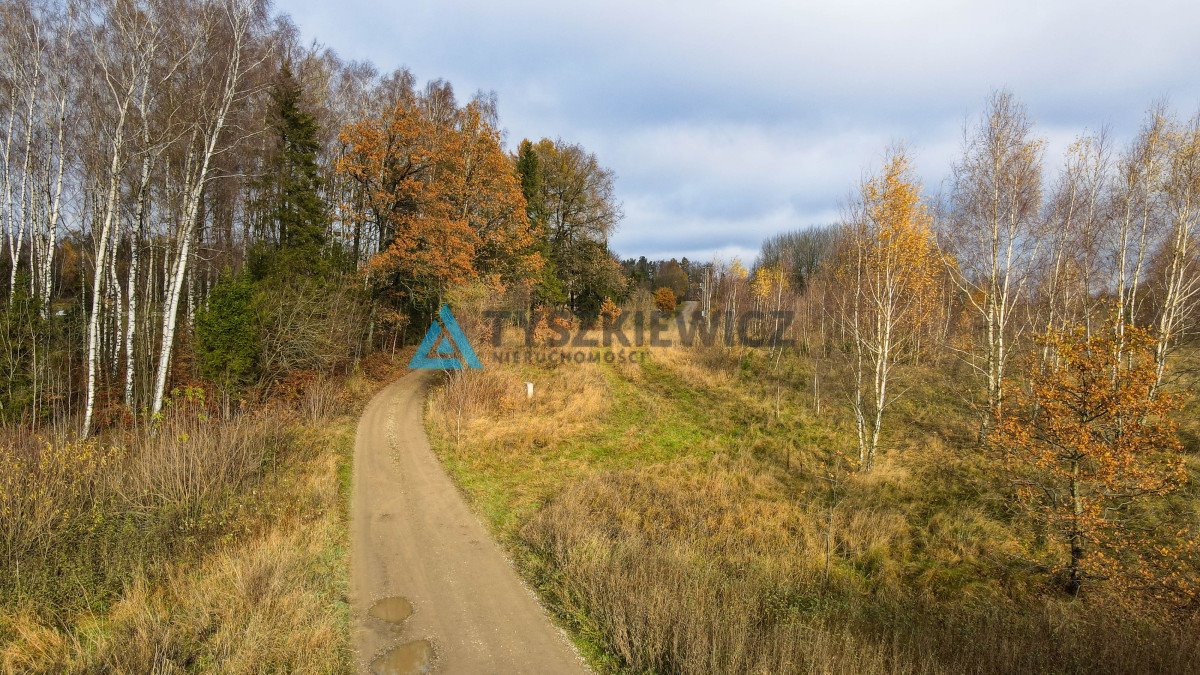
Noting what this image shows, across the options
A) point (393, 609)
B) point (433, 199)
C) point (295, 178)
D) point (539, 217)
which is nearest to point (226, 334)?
point (295, 178)

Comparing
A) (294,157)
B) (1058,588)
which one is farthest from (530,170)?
(1058,588)

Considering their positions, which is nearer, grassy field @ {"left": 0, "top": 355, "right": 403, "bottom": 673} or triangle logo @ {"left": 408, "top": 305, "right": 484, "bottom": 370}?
grassy field @ {"left": 0, "top": 355, "right": 403, "bottom": 673}

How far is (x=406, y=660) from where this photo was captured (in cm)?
575

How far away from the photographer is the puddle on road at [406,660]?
559cm

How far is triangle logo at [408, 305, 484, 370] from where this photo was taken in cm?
1867

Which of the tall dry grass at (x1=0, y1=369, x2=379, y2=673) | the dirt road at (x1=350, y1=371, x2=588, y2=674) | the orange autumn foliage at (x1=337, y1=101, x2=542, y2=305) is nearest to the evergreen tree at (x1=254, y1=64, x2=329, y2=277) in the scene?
the orange autumn foliage at (x1=337, y1=101, x2=542, y2=305)

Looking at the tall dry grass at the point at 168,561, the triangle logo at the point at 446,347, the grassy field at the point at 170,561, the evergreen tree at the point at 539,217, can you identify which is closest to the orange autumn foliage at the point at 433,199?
the triangle logo at the point at 446,347

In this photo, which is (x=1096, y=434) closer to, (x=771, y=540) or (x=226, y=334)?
(x=771, y=540)

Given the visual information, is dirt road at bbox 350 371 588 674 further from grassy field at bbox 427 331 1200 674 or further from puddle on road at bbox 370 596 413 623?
grassy field at bbox 427 331 1200 674

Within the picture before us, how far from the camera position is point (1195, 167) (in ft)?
43.2

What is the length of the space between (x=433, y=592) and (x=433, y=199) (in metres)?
18.3

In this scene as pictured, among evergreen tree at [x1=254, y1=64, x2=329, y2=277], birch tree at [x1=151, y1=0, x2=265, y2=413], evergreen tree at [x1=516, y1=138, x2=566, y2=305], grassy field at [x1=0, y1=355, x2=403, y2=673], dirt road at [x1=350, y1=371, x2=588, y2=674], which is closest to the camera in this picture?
grassy field at [x1=0, y1=355, x2=403, y2=673]

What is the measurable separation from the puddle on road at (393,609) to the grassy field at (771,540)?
6.66ft

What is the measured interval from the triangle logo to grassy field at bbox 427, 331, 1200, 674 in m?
1.04
